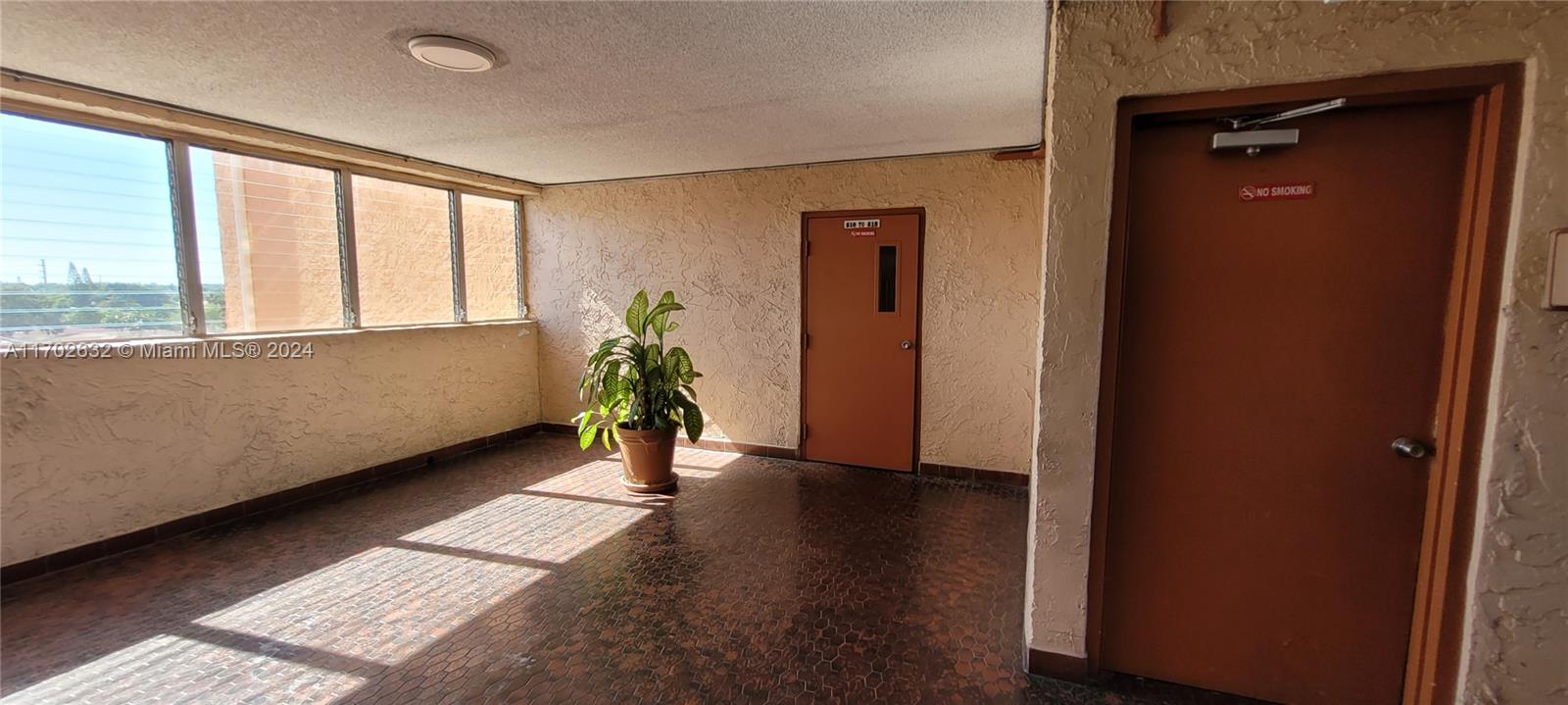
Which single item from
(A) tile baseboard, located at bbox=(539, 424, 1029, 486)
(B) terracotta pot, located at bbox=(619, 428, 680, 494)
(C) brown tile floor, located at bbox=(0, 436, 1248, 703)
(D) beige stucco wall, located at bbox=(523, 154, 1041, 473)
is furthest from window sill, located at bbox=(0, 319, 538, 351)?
(B) terracotta pot, located at bbox=(619, 428, 680, 494)

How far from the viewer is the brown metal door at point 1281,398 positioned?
1673mm

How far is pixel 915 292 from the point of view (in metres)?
4.12

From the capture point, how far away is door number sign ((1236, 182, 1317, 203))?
172 centimetres

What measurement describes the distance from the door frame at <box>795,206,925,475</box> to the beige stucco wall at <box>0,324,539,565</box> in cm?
276

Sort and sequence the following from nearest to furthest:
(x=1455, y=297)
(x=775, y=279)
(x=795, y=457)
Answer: (x=1455, y=297) → (x=775, y=279) → (x=795, y=457)

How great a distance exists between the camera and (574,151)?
3836 millimetres

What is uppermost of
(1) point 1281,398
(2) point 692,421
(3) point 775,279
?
(3) point 775,279

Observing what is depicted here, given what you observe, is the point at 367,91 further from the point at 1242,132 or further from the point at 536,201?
the point at 1242,132

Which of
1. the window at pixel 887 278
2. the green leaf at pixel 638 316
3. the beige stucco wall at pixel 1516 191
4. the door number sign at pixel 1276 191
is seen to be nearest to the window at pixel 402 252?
the green leaf at pixel 638 316

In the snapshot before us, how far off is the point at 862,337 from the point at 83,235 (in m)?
4.35

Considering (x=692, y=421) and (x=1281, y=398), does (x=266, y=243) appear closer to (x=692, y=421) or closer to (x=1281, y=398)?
(x=692, y=421)

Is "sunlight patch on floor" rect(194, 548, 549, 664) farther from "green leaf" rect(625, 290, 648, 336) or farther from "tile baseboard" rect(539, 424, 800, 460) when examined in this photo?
→ "tile baseboard" rect(539, 424, 800, 460)

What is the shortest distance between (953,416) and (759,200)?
2.21 meters

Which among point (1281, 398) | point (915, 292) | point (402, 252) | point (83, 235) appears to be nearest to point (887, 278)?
point (915, 292)
